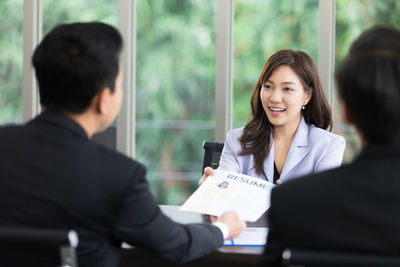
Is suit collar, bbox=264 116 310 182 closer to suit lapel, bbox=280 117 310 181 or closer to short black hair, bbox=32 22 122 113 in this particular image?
suit lapel, bbox=280 117 310 181

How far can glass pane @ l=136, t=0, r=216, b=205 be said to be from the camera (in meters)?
4.35

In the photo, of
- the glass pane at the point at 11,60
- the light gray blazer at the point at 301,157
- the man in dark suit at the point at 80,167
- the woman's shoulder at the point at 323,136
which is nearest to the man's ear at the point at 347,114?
the man in dark suit at the point at 80,167

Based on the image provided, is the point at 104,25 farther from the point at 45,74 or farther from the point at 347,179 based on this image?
the point at 347,179

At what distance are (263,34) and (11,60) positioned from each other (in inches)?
84.2

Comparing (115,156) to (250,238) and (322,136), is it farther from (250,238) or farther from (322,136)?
(322,136)

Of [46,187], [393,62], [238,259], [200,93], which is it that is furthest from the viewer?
[200,93]

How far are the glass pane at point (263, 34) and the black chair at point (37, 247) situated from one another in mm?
3111

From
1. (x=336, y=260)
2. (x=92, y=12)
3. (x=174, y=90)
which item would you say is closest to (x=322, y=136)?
(x=174, y=90)

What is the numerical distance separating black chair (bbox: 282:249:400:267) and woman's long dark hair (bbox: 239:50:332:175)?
1.83m

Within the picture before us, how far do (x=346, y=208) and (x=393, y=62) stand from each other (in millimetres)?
314

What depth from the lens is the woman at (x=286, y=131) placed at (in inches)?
114

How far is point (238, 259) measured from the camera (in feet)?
5.74

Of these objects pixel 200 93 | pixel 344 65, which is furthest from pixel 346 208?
pixel 200 93

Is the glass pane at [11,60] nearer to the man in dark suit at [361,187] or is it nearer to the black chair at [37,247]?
the black chair at [37,247]
